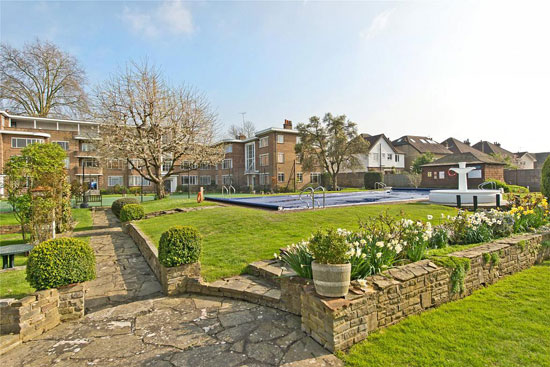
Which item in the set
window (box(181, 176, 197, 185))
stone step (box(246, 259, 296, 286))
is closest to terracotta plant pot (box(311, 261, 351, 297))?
stone step (box(246, 259, 296, 286))

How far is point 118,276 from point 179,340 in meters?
3.44

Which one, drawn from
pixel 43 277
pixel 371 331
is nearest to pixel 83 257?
pixel 43 277

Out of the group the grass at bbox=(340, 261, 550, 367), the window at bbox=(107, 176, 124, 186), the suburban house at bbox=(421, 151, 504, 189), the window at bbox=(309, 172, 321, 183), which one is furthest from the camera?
the window at bbox=(107, 176, 124, 186)

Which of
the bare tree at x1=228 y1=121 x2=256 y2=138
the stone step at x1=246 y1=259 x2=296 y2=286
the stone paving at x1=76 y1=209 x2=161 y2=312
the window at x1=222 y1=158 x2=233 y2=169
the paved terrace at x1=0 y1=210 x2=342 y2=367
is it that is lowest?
the stone paving at x1=76 y1=209 x2=161 y2=312

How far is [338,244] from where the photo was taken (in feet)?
9.85

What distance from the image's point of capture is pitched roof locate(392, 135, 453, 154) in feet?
143

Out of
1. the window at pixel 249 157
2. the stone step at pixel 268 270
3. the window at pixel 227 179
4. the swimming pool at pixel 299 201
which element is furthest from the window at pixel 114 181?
the stone step at pixel 268 270

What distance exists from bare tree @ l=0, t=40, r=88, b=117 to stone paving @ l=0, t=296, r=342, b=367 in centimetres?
3173

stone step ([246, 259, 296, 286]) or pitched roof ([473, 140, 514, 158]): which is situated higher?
pitched roof ([473, 140, 514, 158])

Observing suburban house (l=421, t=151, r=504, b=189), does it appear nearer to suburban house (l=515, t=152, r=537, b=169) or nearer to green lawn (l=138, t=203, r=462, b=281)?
green lawn (l=138, t=203, r=462, b=281)

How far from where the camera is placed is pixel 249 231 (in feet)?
25.7

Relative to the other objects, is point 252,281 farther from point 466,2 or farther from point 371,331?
point 466,2

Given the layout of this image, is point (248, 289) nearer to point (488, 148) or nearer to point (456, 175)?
point (456, 175)

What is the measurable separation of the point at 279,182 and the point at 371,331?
29755mm
